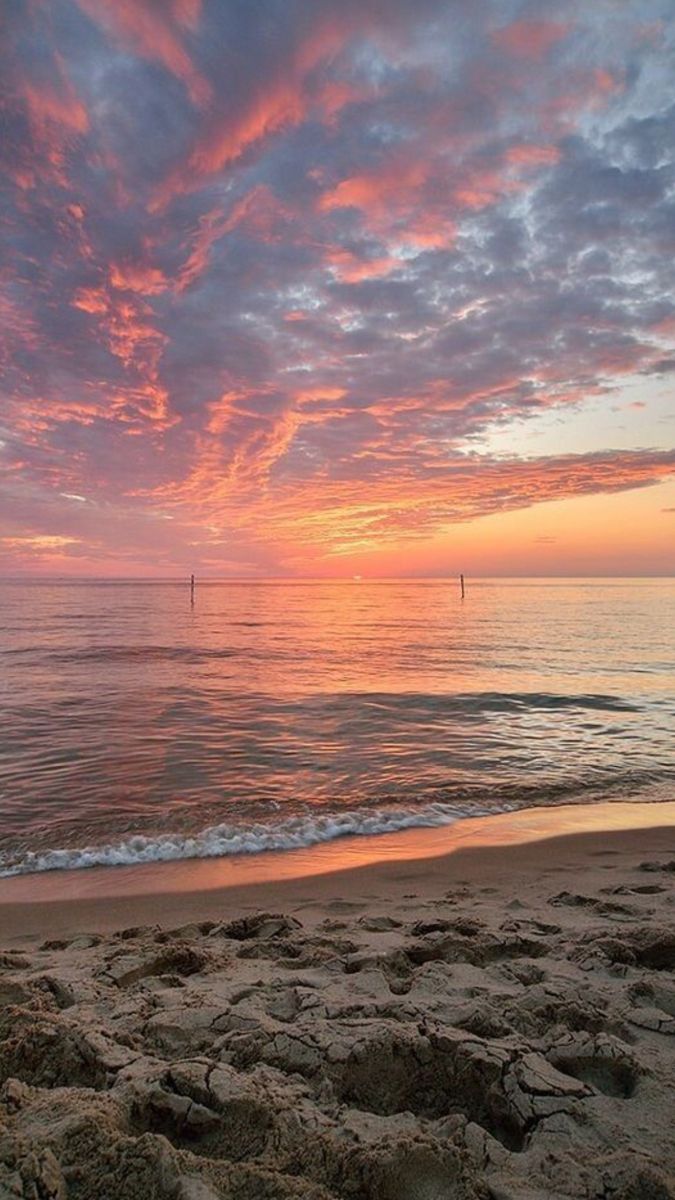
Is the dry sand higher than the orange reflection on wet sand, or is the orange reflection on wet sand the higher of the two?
the dry sand

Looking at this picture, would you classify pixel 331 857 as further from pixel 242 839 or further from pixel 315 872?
pixel 242 839

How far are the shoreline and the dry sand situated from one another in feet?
2.58

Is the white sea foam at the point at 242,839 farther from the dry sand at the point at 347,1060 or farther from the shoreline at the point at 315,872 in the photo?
the dry sand at the point at 347,1060

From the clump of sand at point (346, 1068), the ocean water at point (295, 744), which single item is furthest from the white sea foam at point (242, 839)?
the clump of sand at point (346, 1068)

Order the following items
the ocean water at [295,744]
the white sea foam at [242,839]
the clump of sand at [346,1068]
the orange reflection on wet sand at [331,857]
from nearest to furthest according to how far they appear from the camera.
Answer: the clump of sand at [346,1068]
the orange reflection on wet sand at [331,857]
the white sea foam at [242,839]
the ocean water at [295,744]

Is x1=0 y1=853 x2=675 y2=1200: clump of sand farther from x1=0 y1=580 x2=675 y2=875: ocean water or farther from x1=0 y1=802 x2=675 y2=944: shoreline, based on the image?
x1=0 y1=580 x2=675 y2=875: ocean water

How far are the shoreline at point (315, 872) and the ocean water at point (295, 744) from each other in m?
0.40

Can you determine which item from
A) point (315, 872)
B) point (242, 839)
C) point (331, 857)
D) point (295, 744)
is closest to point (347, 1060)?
point (315, 872)

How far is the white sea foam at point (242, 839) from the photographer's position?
7.06 m

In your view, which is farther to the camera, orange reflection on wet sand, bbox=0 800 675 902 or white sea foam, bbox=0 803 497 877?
white sea foam, bbox=0 803 497 877

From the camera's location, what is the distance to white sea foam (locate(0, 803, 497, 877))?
7.06m

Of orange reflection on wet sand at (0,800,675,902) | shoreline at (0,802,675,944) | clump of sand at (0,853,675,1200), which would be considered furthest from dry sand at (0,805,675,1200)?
orange reflection on wet sand at (0,800,675,902)

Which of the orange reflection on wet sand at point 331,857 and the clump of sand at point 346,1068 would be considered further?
the orange reflection on wet sand at point 331,857

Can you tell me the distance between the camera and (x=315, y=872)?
670 centimetres
